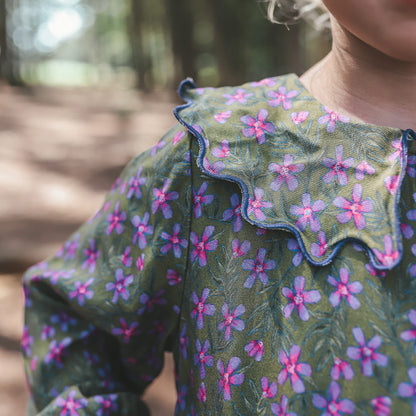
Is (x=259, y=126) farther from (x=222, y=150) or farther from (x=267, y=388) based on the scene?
(x=267, y=388)

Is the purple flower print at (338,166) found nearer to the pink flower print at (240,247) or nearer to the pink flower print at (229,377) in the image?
the pink flower print at (240,247)

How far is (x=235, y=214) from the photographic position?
69 cm

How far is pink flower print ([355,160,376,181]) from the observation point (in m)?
0.64

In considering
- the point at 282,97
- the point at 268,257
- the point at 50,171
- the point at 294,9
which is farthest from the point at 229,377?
the point at 50,171

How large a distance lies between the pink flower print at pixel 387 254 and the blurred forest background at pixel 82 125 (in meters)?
0.70

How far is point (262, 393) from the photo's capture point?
0.65 m

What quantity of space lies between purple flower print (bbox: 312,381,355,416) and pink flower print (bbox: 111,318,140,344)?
30 cm

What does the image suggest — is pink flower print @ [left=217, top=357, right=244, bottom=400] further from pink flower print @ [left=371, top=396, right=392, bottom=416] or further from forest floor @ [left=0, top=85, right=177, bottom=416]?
forest floor @ [left=0, top=85, right=177, bottom=416]

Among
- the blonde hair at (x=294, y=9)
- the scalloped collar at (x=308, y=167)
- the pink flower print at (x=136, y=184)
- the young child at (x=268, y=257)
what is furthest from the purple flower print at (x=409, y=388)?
the blonde hair at (x=294, y=9)

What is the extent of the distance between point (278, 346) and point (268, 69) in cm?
914

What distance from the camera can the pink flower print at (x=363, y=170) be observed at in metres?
0.64

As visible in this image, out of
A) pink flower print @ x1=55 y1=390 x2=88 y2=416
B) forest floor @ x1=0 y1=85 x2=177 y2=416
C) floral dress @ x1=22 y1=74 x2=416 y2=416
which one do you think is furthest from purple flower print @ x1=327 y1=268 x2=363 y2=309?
forest floor @ x1=0 y1=85 x2=177 y2=416

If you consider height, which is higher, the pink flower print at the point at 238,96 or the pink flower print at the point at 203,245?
the pink flower print at the point at 238,96

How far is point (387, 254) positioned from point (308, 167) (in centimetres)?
15
